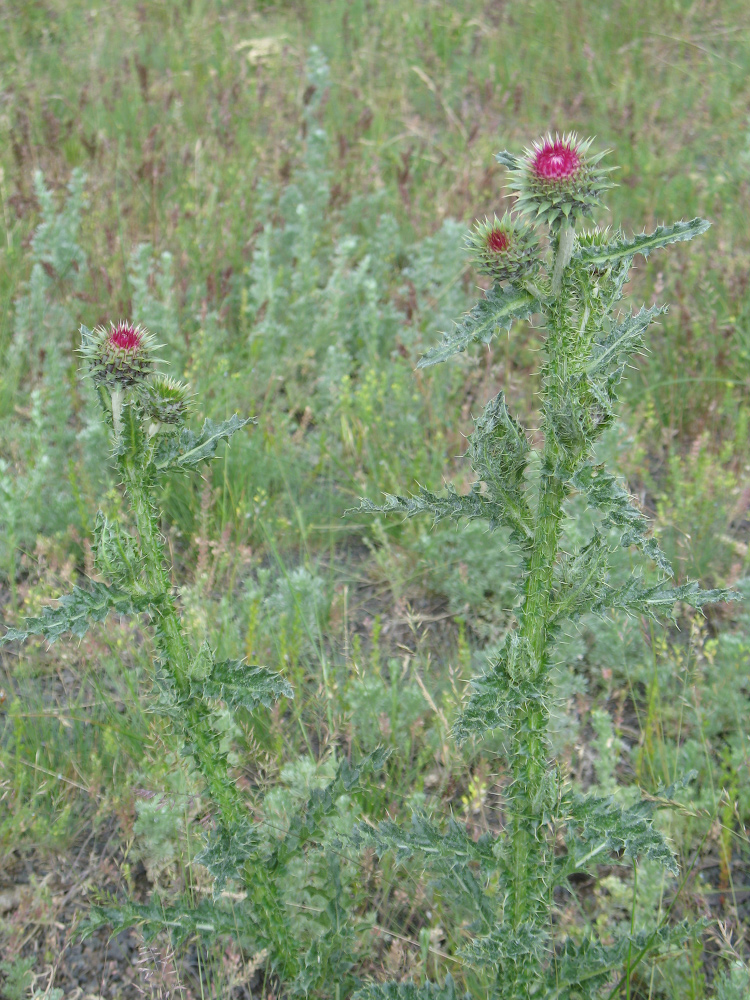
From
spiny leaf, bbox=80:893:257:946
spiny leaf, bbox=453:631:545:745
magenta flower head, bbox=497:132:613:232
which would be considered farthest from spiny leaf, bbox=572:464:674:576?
spiny leaf, bbox=80:893:257:946

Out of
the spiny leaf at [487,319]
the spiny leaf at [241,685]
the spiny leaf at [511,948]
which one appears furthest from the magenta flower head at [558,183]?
the spiny leaf at [511,948]

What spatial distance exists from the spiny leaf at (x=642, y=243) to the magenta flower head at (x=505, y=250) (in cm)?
10

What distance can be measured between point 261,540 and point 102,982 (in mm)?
1641

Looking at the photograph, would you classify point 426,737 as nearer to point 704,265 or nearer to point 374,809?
point 374,809

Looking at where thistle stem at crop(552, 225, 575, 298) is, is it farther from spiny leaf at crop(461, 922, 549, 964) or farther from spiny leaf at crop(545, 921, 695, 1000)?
spiny leaf at crop(545, 921, 695, 1000)

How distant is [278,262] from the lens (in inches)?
193

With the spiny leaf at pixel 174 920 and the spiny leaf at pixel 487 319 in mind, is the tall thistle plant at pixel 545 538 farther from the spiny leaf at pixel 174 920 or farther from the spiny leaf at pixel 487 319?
the spiny leaf at pixel 174 920

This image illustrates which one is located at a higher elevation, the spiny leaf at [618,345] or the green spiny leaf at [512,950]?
the spiny leaf at [618,345]

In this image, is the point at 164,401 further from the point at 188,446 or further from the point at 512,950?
the point at 512,950

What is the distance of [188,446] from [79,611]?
1.28 ft

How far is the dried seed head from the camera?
1.76 meters

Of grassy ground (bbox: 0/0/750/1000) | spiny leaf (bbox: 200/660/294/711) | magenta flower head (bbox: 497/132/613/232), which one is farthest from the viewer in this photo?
grassy ground (bbox: 0/0/750/1000)

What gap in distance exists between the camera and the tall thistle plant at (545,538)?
1.61 m

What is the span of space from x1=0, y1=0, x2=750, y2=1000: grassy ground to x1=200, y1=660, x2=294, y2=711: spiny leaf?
50cm
